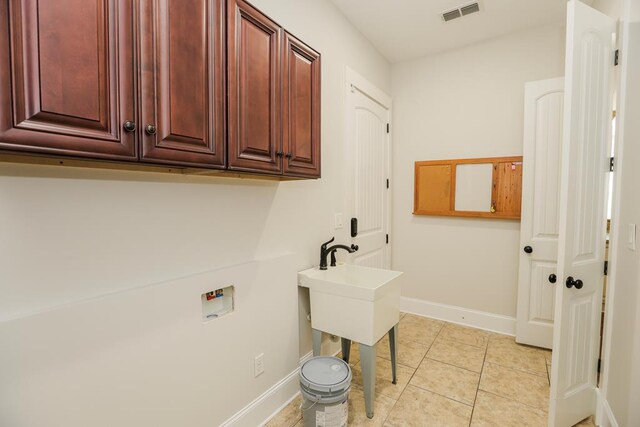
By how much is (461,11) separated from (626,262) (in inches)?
85.9

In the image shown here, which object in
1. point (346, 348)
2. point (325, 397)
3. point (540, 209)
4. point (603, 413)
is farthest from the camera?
point (540, 209)

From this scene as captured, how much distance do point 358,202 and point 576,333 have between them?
Result: 1.76 metres

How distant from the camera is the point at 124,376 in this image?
1.21m

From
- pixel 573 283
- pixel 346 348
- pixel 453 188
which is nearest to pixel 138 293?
pixel 346 348

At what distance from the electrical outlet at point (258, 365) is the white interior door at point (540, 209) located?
237 cm

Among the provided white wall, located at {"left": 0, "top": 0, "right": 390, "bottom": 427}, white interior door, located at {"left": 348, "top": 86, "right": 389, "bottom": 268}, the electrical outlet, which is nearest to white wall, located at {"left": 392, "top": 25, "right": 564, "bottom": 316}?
white interior door, located at {"left": 348, "top": 86, "right": 389, "bottom": 268}

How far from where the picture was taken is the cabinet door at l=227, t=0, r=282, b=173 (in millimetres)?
1279

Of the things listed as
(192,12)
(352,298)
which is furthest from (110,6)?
(352,298)

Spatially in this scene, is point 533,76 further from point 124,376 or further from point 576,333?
point 124,376

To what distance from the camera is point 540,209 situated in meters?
2.63

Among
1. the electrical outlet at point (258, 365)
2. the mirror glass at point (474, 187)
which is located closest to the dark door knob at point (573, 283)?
the mirror glass at point (474, 187)

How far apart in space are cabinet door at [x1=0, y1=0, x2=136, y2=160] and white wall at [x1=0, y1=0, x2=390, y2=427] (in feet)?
1.12

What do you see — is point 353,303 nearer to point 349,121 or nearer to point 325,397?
point 325,397

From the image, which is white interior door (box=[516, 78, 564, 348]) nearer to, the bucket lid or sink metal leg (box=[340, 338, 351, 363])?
sink metal leg (box=[340, 338, 351, 363])
